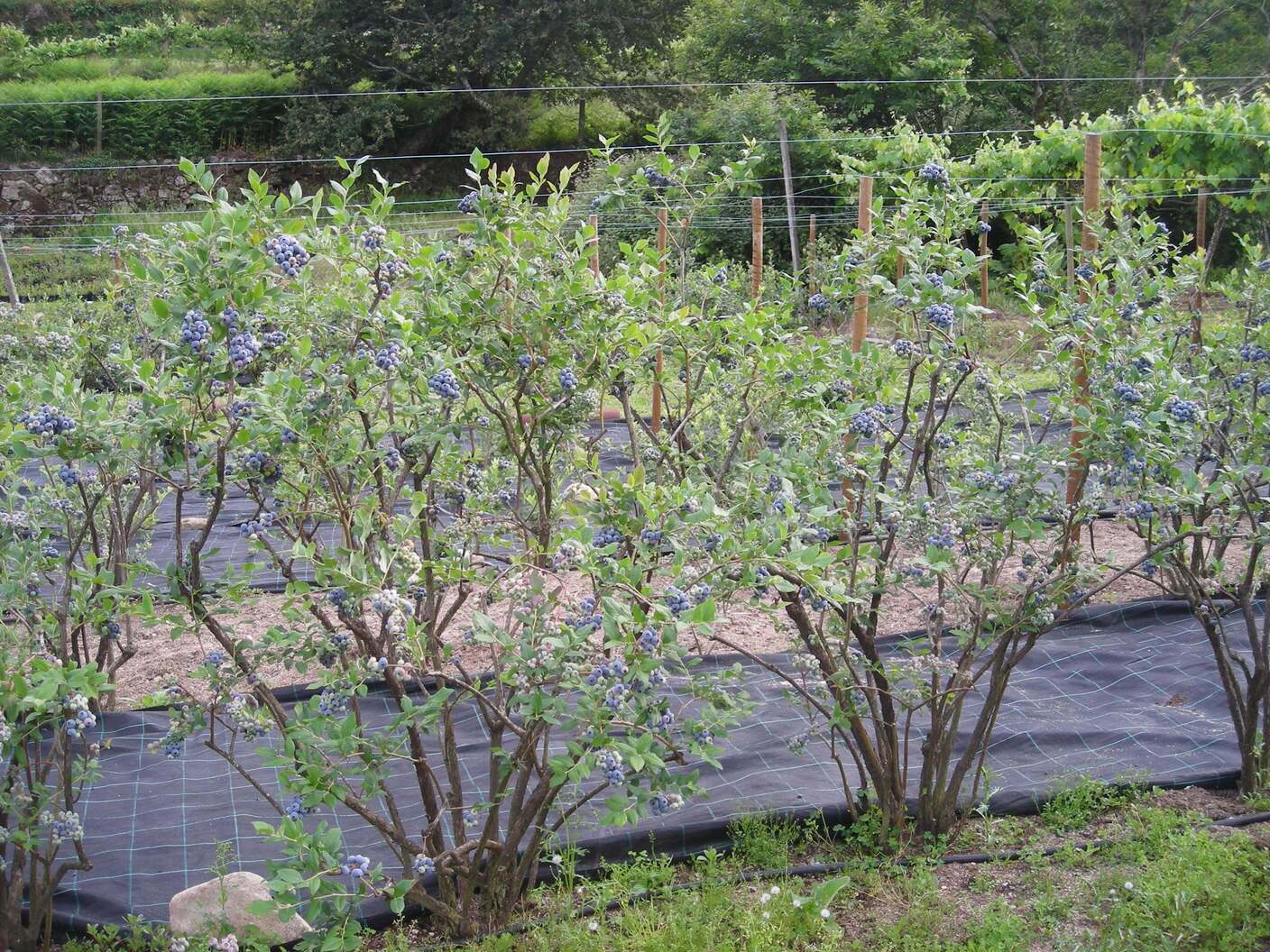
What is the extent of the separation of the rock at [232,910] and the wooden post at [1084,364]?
A: 86.3 inches

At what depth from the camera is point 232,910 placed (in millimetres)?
2730

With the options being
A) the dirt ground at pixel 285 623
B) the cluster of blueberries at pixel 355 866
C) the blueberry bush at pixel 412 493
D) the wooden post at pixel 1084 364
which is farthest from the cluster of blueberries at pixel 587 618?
the dirt ground at pixel 285 623

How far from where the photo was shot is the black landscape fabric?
3053mm

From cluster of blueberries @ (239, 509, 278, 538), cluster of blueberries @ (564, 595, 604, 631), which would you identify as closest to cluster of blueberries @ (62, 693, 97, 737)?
cluster of blueberries @ (239, 509, 278, 538)

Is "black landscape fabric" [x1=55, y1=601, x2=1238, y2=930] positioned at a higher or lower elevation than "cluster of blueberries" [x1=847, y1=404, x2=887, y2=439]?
lower

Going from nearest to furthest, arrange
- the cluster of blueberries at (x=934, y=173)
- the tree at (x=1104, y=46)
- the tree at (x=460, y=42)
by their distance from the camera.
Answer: the cluster of blueberries at (x=934, y=173) < the tree at (x=460, y=42) < the tree at (x=1104, y=46)

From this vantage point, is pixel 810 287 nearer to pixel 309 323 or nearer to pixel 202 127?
pixel 309 323

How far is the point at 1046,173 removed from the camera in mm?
10070

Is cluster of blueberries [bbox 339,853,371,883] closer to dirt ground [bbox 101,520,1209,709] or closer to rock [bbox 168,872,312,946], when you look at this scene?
rock [bbox 168,872,312,946]

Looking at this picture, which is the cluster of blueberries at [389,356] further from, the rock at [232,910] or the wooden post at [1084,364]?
the wooden post at [1084,364]

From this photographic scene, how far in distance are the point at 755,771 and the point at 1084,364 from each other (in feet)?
4.89

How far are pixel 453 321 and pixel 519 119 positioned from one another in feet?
62.3

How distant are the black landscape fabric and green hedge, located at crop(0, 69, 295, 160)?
699 inches

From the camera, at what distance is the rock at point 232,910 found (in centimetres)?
271
